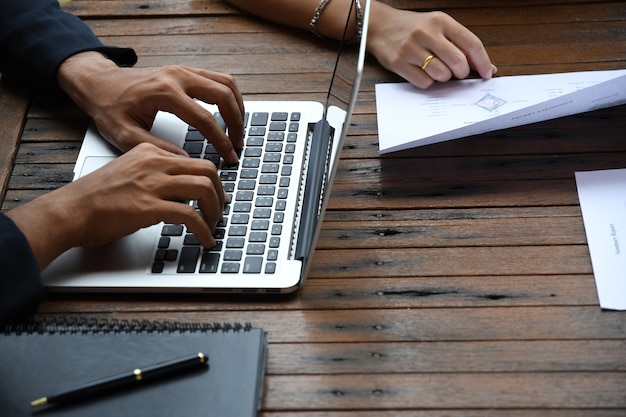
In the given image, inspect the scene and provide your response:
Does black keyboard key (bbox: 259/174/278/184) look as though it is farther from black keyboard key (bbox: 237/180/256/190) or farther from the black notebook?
the black notebook

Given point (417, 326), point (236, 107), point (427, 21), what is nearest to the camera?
point (417, 326)

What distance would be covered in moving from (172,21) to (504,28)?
54 centimetres

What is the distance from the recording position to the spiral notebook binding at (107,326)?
927 mm

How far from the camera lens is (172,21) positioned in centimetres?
135

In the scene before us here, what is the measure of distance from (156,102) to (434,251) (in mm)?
431

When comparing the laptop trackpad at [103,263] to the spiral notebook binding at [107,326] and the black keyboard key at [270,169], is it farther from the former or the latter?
the black keyboard key at [270,169]

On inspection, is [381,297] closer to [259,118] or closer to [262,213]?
[262,213]

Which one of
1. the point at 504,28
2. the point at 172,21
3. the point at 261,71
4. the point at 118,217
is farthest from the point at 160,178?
the point at 504,28

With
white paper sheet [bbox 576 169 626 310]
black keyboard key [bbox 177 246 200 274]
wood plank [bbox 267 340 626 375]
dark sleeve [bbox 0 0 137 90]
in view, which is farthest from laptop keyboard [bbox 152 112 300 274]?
white paper sheet [bbox 576 169 626 310]

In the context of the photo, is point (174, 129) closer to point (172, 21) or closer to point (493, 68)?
point (172, 21)

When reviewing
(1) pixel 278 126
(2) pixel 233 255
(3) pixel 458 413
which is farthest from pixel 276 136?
(3) pixel 458 413

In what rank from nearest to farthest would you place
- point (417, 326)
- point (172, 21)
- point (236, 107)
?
point (417, 326), point (236, 107), point (172, 21)

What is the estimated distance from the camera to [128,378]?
0.86m

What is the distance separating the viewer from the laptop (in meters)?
0.97
